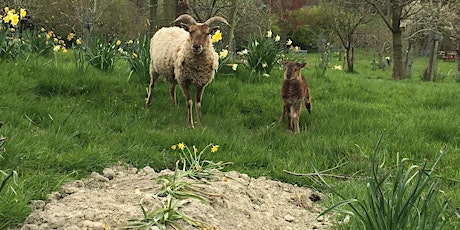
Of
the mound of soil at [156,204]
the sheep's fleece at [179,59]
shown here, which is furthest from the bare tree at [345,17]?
the mound of soil at [156,204]

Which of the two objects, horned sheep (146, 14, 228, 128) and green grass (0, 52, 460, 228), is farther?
horned sheep (146, 14, 228, 128)

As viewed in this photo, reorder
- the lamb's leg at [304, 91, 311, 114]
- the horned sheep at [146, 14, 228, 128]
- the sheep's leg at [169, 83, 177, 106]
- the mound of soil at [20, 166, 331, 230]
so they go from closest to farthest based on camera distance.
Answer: the mound of soil at [20, 166, 331, 230]
the horned sheep at [146, 14, 228, 128]
the lamb's leg at [304, 91, 311, 114]
the sheep's leg at [169, 83, 177, 106]

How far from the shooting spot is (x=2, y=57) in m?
6.39

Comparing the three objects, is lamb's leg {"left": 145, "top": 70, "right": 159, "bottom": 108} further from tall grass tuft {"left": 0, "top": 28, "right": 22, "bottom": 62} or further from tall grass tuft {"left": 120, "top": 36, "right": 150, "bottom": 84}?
tall grass tuft {"left": 0, "top": 28, "right": 22, "bottom": 62}

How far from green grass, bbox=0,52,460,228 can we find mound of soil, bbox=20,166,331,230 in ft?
0.54

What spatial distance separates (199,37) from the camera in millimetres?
5578

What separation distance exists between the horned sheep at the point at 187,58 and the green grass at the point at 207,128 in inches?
15.5

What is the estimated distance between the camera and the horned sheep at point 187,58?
566 cm

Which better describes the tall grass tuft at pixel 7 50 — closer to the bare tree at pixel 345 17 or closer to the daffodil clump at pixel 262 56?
the daffodil clump at pixel 262 56

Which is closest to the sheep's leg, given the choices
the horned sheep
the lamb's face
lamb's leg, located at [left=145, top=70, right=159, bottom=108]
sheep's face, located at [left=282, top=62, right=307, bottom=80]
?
the horned sheep

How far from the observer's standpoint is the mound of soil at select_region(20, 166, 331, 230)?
261 cm

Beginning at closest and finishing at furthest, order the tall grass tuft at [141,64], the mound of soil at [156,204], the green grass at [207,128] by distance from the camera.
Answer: the mound of soil at [156,204], the green grass at [207,128], the tall grass tuft at [141,64]

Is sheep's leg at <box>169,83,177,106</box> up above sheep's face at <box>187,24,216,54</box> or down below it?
below

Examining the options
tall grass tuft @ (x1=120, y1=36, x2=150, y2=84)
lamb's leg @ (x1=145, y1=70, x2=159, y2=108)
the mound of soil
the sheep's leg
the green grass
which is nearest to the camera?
the mound of soil
